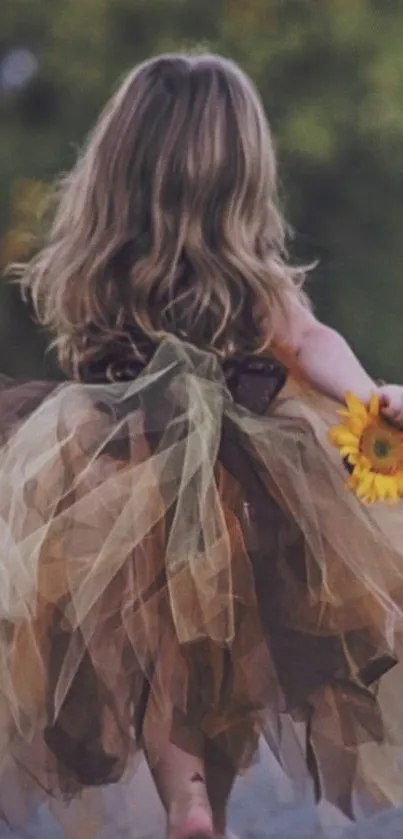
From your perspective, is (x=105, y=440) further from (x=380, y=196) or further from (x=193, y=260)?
(x=380, y=196)

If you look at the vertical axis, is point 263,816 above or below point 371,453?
below

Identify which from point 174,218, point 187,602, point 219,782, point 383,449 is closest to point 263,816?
point 219,782

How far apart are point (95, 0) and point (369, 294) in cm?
28

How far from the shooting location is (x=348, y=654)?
2.96 ft

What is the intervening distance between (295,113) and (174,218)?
11 centimetres

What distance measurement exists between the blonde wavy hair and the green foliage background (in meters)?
0.01

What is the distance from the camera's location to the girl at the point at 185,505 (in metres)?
0.90

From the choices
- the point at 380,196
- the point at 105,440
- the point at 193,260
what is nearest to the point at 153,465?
the point at 105,440

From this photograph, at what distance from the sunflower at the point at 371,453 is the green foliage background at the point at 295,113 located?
0.04 metres

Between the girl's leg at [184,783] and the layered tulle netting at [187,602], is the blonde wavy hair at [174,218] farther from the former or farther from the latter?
the girl's leg at [184,783]

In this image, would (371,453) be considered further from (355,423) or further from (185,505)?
(185,505)

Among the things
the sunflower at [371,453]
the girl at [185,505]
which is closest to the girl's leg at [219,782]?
the girl at [185,505]

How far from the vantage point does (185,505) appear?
911 millimetres

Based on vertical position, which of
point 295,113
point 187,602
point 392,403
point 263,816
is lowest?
point 263,816
